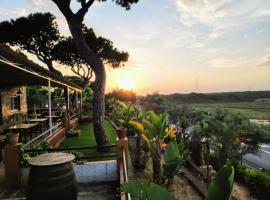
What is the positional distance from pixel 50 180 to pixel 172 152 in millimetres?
3286

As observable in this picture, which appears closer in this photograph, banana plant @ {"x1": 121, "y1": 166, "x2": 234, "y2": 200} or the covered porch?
banana plant @ {"x1": 121, "y1": 166, "x2": 234, "y2": 200}

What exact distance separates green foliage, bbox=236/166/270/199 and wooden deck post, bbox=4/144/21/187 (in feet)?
32.5

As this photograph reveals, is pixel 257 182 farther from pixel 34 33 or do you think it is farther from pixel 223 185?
pixel 34 33

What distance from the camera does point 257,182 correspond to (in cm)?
1284

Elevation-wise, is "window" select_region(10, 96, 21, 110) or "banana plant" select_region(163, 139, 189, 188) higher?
"window" select_region(10, 96, 21, 110)

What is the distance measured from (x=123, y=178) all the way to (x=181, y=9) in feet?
27.0

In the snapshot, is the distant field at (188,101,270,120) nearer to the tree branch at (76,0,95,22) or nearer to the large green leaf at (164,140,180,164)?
the tree branch at (76,0,95,22)

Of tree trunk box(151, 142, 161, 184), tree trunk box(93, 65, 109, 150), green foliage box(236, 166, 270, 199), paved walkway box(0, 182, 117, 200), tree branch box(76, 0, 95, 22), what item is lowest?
green foliage box(236, 166, 270, 199)

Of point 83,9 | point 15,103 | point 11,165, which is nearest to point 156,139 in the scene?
point 11,165

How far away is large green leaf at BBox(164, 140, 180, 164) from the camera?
749cm

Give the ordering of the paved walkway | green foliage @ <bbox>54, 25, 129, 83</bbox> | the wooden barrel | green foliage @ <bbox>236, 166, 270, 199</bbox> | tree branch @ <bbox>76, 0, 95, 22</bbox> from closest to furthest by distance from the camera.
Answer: the wooden barrel
the paved walkway
tree branch @ <bbox>76, 0, 95, 22</bbox>
green foliage @ <bbox>236, 166, 270, 199</bbox>
green foliage @ <bbox>54, 25, 129, 83</bbox>

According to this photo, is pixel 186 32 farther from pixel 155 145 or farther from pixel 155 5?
pixel 155 145

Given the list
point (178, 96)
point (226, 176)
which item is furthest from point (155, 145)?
point (178, 96)

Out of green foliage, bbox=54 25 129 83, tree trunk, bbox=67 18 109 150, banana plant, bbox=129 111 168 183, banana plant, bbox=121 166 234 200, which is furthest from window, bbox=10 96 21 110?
banana plant, bbox=121 166 234 200
